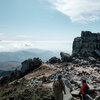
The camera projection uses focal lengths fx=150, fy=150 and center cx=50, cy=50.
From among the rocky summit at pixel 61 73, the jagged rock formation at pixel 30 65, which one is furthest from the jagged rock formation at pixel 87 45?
the jagged rock formation at pixel 30 65

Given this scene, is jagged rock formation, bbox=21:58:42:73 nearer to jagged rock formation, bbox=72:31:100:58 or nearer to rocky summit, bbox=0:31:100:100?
rocky summit, bbox=0:31:100:100

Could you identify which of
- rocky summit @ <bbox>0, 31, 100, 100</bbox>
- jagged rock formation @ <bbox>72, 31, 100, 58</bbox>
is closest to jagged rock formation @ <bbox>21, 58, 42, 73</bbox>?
rocky summit @ <bbox>0, 31, 100, 100</bbox>

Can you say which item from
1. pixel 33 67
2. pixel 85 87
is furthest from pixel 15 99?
pixel 33 67

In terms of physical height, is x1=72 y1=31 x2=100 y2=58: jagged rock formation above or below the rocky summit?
above

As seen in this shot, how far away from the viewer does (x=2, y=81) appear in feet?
151

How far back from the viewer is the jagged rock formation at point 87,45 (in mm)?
60969

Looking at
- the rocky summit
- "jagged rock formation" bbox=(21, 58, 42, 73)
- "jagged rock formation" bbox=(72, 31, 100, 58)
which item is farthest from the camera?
"jagged rock formation" bbox=(72, 31, 100, 58)

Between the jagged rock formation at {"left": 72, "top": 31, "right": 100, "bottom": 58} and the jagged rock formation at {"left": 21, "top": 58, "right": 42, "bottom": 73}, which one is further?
the jagged rock formation at {"left": 72, "top": 31, "right": 100, "bottom": 58}

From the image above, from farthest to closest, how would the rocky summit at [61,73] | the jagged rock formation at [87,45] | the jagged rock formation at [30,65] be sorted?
the jagged rock formation at [87,45] < the jagged rock formation at [30,65] < the rocky summit at [61,73]

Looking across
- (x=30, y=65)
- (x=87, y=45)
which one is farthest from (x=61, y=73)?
(x=87, y=45)

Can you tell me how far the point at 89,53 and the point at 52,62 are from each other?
670 inches

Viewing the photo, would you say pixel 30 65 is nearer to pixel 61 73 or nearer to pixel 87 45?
pixel 61 73

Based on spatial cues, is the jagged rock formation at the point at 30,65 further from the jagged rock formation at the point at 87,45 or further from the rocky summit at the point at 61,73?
the jagged rock formation at the point at 87,45

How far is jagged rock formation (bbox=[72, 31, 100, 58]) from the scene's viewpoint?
61.0 metres
